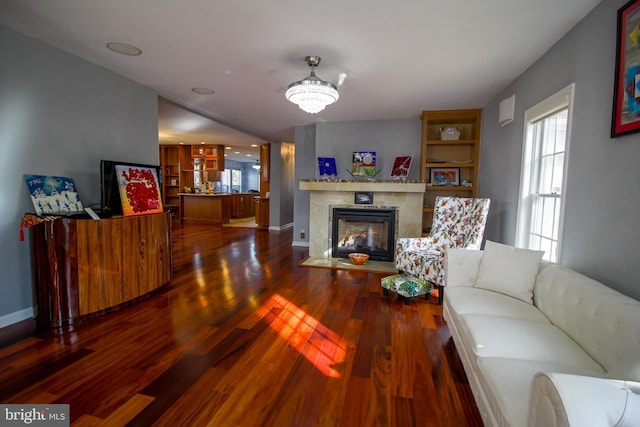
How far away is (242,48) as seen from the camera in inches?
104

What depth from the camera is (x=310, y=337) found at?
232 centimetres

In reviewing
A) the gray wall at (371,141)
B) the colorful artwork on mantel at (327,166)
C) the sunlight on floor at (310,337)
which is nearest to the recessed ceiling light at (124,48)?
the sunlight on floor at (310,337)

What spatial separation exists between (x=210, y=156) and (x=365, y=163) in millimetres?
5301

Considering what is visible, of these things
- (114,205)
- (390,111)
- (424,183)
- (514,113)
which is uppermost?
(390,111)

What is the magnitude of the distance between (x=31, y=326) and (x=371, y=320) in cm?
281

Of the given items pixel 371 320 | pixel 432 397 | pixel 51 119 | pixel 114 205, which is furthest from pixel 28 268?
pixel 432 397

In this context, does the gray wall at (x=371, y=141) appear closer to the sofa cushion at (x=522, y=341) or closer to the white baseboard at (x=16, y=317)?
the sofa cushion at (x=522, y=341)

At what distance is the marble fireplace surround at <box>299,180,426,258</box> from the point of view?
4651 millimetres

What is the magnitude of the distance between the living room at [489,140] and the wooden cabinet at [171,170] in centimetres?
580

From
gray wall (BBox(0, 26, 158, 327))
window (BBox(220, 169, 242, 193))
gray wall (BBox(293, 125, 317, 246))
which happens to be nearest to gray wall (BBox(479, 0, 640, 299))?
gray wall (BBox(293, 125, 317, 246))

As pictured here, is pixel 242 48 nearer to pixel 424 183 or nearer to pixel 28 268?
pixel 28 268

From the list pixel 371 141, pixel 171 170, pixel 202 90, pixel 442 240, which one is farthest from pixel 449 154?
pixel 171 170

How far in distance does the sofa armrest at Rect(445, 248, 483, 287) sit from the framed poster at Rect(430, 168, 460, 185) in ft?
8.45

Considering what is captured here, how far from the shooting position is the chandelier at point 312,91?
8.86ft
